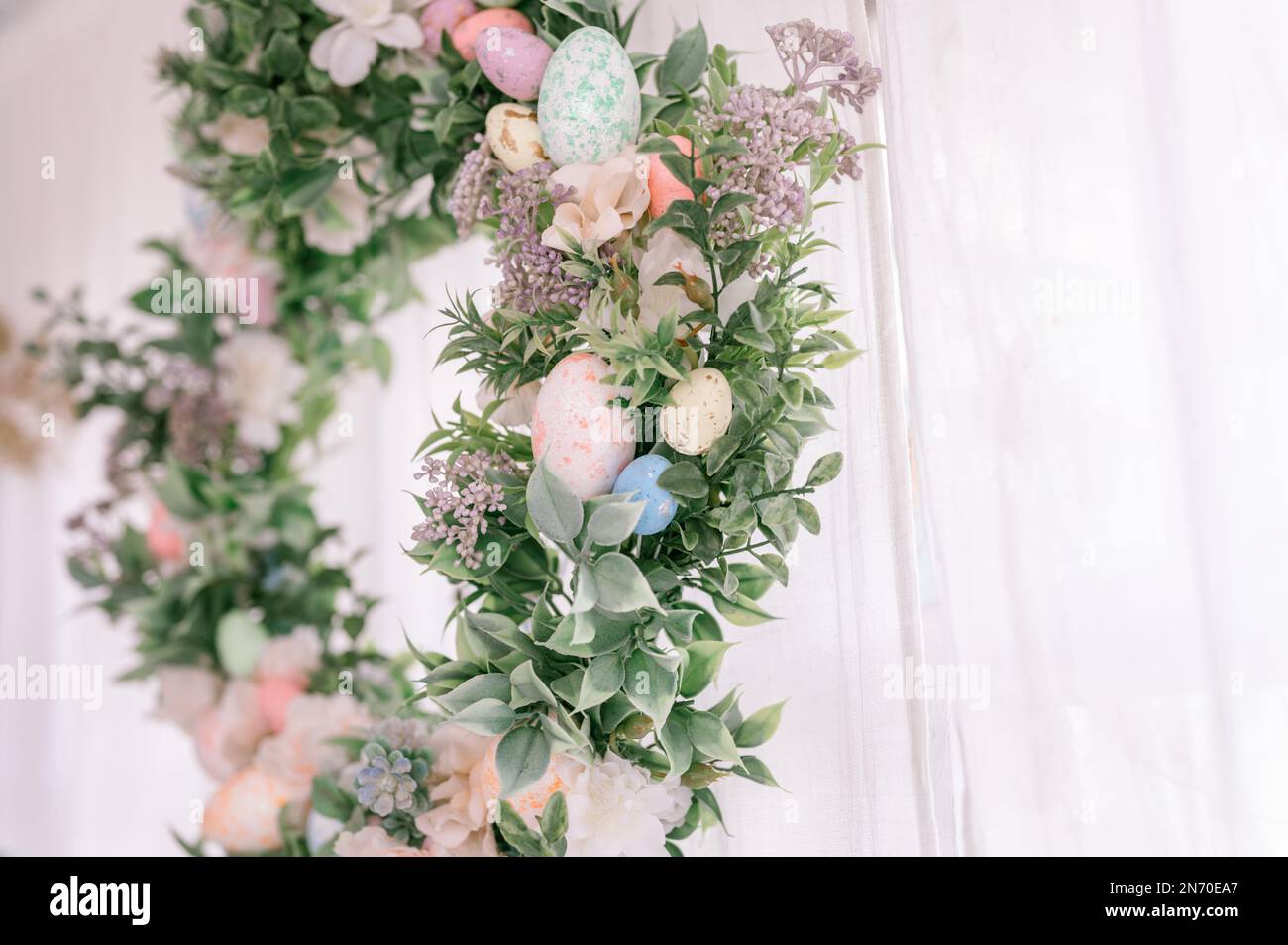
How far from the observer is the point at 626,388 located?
62cm

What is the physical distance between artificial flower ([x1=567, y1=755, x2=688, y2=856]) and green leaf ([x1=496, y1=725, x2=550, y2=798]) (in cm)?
5

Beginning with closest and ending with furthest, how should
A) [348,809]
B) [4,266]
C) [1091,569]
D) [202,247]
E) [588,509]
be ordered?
[588,509] < [1091,569] < [348,809] < [202,247] < [4,266]

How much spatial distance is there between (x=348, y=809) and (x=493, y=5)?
2.42 feet

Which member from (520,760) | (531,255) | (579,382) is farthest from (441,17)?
(520,760)

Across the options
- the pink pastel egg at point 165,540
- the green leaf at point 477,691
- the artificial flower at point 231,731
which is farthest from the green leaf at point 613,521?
the pink pastel egg at point 165,540

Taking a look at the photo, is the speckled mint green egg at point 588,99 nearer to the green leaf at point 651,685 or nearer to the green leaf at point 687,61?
the green leaf at point 687,61

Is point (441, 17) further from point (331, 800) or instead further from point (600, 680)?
point (331, 800)

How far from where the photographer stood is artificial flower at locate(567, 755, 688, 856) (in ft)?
2.16

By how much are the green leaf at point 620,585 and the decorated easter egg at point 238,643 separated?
0.67 meters

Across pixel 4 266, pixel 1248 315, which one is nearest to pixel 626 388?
pixel 1248 315

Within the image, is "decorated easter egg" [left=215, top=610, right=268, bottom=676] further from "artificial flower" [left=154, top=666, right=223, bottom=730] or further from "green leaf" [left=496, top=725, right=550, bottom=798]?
"green leaf" [left=496, top=725, right=550, bottom=798]

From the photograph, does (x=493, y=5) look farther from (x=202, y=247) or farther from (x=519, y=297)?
(x=202, y=247)

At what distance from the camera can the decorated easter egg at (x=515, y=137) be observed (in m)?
0.70

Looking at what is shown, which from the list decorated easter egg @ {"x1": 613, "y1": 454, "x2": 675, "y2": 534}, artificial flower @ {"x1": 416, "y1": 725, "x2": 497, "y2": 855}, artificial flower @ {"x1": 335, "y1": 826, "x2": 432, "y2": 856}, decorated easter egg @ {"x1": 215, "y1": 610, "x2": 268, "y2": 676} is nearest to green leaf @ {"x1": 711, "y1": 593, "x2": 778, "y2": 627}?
decorated easter egg @ {"x1": 613, "y1": 454, "x2": 675, "y2": 534}
